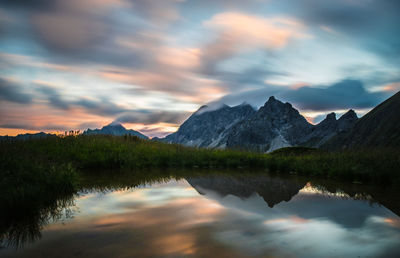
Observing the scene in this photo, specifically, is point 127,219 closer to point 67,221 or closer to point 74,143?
point 67,221

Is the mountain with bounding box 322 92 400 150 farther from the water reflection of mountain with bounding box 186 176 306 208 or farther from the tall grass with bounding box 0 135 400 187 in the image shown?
the water reflection of mountain with bounding box 186 176 306 208

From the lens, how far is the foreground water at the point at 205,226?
4031 millimetres

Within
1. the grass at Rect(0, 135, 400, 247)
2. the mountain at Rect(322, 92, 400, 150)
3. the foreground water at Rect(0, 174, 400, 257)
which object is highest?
the mountain at Rect(322, 92, 400, 150)

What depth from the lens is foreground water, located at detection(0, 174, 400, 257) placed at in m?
4.03

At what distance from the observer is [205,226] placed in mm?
5160

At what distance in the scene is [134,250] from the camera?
155 inches

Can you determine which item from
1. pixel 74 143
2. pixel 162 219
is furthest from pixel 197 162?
pixel 162 219

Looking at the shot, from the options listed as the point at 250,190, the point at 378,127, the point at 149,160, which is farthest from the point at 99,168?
the point at 378,127

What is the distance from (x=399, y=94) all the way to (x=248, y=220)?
121 meters

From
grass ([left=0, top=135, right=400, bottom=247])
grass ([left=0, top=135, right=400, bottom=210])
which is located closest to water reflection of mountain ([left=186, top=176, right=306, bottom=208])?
grass ([left=0, top=135, right=400, bottom=247])

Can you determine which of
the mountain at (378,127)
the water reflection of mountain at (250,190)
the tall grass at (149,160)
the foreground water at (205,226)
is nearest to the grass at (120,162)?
the tall grass at (149,160)

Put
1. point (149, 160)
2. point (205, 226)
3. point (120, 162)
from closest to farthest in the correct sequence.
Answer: point (205, 226) → point (120, 162) → point (149, 160)

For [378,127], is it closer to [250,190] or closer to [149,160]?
[149,160]

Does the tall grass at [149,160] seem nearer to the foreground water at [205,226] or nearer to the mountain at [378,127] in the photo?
the foreground water at [205,226]
